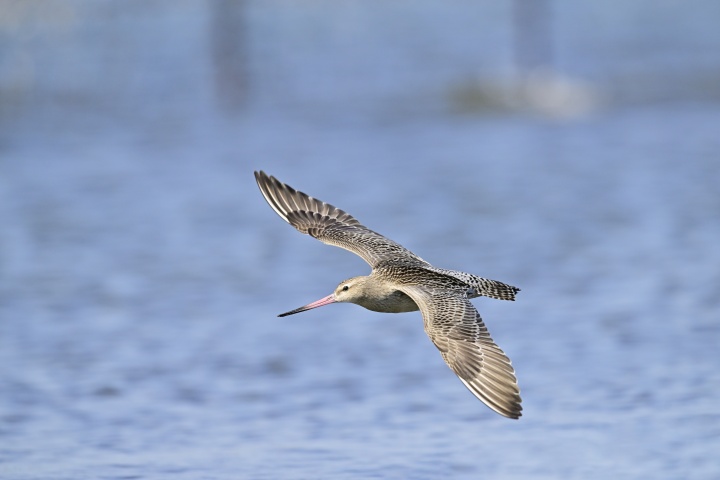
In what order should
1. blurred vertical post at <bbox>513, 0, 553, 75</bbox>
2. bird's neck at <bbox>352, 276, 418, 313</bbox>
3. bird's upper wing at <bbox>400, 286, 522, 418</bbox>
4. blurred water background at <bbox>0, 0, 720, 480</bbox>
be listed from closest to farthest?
1. bird's upper wing at <bbox>400, 286, 522, 418</bbox>
2. bird's neck at <bbox>352, 276, 418, 313</bbox>
3. blurred water background at <bbox>0, 0, 720, 480</bbox>
4. blurred vertical post at <bbox>513, 0, 553, 75</bbox>

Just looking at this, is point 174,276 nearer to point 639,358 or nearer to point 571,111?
point 639,358

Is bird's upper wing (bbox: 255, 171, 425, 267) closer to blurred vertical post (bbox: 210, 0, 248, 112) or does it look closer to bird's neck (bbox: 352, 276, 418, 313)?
bird's neck (bbox: 352, 276, 418, 313)

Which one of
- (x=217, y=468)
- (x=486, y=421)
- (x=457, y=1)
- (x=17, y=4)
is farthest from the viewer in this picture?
(x=457, y=1)

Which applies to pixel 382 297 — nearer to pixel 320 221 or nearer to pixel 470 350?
pixel 470 350

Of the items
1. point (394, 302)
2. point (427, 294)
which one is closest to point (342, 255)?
point (394, 302)

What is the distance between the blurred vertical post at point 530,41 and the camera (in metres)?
24.9

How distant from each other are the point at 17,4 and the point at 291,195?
1951 cm

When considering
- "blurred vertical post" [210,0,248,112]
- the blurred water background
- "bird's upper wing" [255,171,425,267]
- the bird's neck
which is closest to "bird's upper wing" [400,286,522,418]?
the bird's neck

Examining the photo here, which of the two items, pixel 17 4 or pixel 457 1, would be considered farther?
pixel 457 1

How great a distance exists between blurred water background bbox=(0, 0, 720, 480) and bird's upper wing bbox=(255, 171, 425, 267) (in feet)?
2.80

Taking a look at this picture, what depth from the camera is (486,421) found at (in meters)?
7.48

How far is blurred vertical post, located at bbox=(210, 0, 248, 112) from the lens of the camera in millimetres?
23109

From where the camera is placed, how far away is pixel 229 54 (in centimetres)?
2489

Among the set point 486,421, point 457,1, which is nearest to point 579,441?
point 486,421
